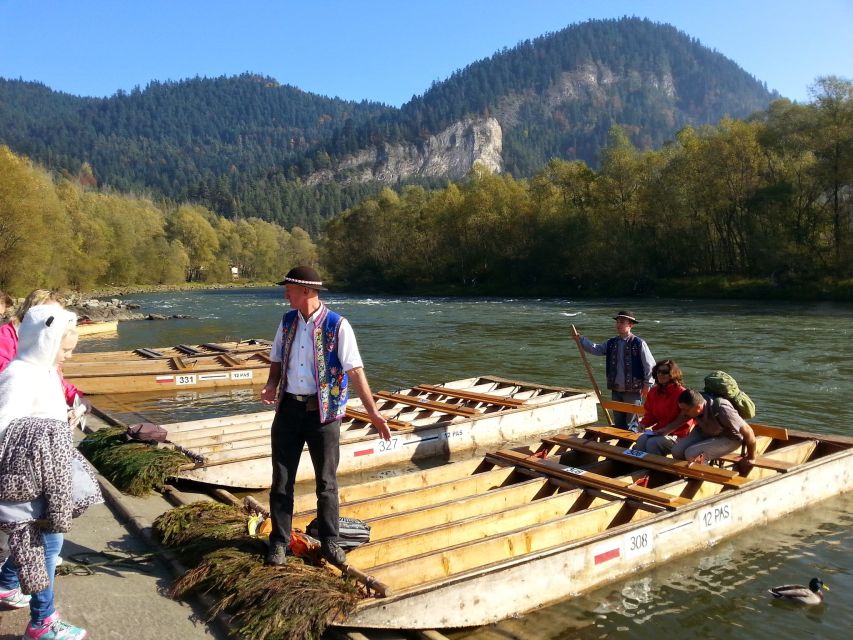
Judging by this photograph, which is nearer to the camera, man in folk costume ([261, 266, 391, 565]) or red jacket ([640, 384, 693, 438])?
man in folk costume ([261, 266, 391, 565])

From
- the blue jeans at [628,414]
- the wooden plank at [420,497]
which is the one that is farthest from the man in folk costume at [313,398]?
the blue jeans at [628,414]

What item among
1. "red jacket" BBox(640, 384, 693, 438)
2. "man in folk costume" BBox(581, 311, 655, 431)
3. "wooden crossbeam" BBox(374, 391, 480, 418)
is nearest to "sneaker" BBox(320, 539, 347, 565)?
"red jacket" BBox(640, 384, 693, 438)

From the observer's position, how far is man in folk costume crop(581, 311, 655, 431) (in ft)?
32.9

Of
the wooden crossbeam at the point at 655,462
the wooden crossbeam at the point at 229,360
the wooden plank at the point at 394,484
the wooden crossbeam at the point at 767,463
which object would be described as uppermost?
the wooden crossbeam at the point at 229,360

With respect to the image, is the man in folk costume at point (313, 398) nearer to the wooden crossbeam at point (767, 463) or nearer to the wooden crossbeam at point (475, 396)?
the wooden crossbeam at point (767, 463)

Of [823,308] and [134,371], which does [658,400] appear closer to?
[134,371]

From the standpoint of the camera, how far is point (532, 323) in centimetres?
3581

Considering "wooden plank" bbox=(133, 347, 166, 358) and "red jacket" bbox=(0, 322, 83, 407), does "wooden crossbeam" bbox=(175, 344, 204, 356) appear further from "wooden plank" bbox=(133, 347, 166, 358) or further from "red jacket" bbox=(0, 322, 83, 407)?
"red jacket" bbox=(0, 322, 83, 407)

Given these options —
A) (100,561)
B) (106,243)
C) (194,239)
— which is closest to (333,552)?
(100,561)

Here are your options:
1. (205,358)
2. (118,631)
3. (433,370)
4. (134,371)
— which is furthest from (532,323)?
(118,631)

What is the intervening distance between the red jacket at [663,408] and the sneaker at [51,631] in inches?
272

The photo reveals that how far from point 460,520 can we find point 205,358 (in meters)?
14.9

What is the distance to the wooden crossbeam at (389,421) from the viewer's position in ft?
36.2

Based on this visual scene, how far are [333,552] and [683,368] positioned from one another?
56.0ft
